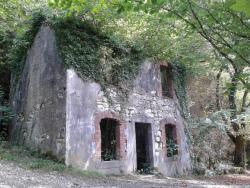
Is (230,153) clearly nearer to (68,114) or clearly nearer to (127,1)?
(68,114)

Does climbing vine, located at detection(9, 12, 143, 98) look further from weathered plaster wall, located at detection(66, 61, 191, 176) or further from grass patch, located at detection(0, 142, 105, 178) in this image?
grass patch, located at detection(0, 142, 105, 178)

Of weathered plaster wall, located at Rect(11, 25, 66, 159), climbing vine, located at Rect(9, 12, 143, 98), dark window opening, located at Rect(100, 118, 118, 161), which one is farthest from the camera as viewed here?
dark window opening, located at Rect(100, 118, 118, 161)

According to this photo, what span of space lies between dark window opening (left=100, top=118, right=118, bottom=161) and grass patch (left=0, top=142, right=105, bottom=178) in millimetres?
1552

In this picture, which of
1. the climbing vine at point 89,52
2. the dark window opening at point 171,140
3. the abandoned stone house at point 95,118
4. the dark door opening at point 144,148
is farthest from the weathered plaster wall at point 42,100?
the dark window opening at point 171,140

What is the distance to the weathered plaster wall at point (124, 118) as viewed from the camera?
30.7 ft

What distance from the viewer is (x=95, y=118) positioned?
9820 mm

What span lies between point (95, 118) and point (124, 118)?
129cm

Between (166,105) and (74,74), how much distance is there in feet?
14.8

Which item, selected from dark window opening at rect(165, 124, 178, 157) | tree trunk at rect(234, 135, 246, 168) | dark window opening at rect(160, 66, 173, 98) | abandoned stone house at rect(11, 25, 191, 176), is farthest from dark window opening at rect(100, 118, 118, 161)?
tree trunk at rect(234, 135, 246, 168)

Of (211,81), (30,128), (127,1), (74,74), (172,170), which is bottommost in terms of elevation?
(172,170)

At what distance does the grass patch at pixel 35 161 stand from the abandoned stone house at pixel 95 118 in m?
0.26

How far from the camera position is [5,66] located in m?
13.6

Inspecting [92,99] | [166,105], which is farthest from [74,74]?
[166,105]

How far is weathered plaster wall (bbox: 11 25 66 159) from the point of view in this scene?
9453mm
